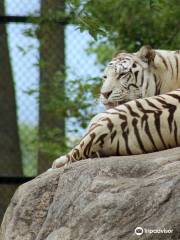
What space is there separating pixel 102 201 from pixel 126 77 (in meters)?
1.82

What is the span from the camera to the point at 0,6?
11156 mm

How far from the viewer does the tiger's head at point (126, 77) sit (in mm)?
7062

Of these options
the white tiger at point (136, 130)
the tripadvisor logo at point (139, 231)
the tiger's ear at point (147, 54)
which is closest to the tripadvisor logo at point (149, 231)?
the tripadvisor logo at point (139, 231)

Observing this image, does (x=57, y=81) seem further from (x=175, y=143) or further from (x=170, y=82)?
(x=175, y=143)

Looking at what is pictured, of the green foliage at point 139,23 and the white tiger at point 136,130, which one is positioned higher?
the white tiger at point 136,130

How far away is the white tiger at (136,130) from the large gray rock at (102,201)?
0.70 feet

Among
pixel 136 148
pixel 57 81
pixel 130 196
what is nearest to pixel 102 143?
pixel 136 148

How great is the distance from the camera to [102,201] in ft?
18.5

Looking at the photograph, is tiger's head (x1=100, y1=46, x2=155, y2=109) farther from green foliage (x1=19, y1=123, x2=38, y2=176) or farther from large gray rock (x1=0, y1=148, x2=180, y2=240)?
green foliage (x1=19, y1=123, x2=38, y2=176)

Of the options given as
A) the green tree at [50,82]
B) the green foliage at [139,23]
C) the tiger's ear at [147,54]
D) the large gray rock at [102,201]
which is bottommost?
the green tree at [50,82]

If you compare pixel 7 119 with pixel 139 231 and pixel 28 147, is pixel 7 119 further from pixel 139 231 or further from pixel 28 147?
pixel 139 231

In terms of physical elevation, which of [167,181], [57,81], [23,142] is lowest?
[23,142]

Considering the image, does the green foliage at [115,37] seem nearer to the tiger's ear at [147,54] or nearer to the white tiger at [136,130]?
the tiger's ear at [147,54]

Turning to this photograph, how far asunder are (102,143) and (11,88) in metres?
5.07
